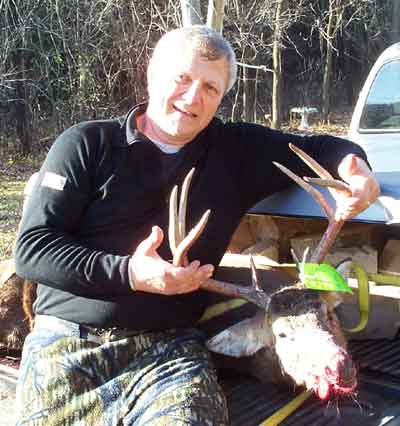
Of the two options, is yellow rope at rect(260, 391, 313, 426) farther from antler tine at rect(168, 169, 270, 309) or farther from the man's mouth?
the man's mouth

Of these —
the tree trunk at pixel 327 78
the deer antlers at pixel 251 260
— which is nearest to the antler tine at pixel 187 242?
the deer antlers at pixel 251 260

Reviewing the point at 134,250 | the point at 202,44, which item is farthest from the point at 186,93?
the point at 134,250

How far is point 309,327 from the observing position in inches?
113

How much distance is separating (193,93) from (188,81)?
6cm

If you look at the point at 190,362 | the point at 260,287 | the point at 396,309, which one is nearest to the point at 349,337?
the point at 396,309

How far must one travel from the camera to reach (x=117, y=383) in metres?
2.72

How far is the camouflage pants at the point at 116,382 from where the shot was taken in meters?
2.59

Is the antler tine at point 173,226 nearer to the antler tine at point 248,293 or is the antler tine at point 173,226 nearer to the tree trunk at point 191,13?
the antler tine at point 248,293

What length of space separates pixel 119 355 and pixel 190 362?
290 mm

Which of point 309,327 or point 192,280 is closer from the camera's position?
point 192,280

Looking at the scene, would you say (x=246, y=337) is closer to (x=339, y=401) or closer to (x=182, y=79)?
(x=339, y=401)

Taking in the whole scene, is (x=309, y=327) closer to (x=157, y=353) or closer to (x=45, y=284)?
(x=157, y=353)

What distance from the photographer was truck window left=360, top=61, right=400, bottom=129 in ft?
15.9

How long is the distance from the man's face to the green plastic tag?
0.77m
